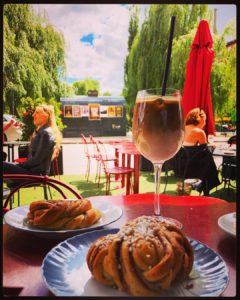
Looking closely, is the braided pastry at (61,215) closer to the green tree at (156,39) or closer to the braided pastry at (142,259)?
the braided pastry at (142,259)

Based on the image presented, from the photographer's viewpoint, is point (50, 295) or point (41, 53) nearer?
point (50, 295)

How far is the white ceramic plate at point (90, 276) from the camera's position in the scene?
17.8 inches

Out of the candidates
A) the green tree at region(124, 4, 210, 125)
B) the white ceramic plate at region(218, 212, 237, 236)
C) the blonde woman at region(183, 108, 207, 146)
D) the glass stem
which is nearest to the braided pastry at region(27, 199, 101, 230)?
the glass stem

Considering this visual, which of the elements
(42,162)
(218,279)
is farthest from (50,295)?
(42,162)

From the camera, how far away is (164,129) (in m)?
0.84

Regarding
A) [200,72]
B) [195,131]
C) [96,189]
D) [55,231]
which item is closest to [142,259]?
[55,231]

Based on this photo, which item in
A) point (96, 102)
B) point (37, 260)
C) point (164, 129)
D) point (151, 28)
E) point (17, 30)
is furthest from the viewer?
point (96, 102)

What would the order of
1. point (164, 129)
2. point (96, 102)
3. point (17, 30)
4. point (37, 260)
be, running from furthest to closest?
1. point (96, 102)
2. point (17, 30)
3. point (164, 129)
4. point (37, 260)

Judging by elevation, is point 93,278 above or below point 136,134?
below

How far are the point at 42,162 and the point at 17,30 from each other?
331 inches

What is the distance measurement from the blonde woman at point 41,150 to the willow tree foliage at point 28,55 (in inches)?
280

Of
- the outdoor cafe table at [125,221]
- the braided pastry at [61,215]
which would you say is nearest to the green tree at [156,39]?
the outdoor cafe table at [125,221]

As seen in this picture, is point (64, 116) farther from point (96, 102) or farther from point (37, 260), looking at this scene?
point (37, 260)

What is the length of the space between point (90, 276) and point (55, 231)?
20 cm
